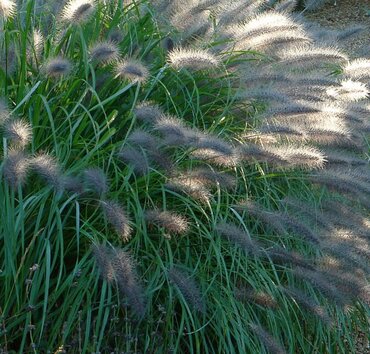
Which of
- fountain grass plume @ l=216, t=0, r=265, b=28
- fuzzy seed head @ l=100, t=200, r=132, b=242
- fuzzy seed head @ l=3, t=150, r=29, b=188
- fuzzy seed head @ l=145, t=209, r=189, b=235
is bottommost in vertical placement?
fuzzy seed head @ l=145, t=209, r=189, b=235

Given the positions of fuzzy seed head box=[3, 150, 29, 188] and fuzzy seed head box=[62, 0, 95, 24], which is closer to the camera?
fuzzy seed head box=[3, 150, 29, 188]

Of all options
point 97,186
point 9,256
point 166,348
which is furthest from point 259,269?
point 9,256

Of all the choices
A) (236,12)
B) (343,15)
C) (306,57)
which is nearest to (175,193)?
(306,57)

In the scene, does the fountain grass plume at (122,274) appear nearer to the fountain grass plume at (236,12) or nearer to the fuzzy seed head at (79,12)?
the fuzzy seed head at (79,12)

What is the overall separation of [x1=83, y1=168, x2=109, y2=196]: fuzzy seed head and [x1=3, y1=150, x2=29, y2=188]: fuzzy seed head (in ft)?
0.86

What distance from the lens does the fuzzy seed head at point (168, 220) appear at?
3666mm

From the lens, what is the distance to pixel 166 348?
3.73m

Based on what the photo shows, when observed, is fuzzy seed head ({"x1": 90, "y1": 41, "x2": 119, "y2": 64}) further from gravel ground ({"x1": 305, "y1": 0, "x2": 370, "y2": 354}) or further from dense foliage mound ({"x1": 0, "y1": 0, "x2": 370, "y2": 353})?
gravel ground ({"x1": 305, "y1": 0, "x2": 370, "y2": 354})

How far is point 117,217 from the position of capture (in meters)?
3.48

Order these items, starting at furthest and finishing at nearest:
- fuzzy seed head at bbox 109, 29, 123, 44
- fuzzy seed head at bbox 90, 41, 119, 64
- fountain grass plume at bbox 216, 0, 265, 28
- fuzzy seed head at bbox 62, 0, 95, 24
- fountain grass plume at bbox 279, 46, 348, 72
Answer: fountain grass plume at bbox 216, 0, 265, 28, fuzzy seed head at bbox 109, 29, 123, 44, fountain grass plume at bbox 279, 46, 348, 72, fuzzy seed head at bbox 62, 0, 95, 24, fuzzy seed head at bbox 90, 41, 119, 64

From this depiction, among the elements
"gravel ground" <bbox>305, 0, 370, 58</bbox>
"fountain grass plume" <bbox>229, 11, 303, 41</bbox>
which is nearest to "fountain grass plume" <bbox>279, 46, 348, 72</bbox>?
"fountain grass plume" <bbox>229, 11, 303, 41</bbox>

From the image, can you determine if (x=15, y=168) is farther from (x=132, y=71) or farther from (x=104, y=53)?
(x=104, y=53)

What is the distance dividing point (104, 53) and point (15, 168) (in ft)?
2.97

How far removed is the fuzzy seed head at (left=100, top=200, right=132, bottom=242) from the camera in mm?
3420
